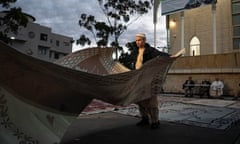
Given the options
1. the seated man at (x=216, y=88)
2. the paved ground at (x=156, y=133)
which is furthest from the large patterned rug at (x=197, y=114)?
the seated man at (x=216, y=88)

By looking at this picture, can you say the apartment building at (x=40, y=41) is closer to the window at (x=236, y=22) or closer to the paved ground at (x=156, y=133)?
the window at (x=236, y=22)

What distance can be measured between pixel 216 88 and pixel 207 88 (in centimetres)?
51

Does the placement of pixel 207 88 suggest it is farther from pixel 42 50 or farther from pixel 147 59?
pixel 42 50

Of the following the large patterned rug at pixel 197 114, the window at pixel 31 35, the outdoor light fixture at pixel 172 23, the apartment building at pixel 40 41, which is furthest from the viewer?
the window at pixel 31 35

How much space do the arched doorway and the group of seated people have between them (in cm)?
462

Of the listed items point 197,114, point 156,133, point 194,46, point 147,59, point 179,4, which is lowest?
point 197,114

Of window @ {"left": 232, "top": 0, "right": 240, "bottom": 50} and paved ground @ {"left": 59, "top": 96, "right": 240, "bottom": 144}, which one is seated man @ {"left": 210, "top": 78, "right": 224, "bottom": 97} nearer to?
window @ {"left": 232, "top": 0, "right": 240, "bottom": 50}

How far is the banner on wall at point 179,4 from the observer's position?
1600cm

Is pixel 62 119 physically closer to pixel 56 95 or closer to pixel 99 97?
pixel 56 95

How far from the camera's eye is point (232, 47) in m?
15.5

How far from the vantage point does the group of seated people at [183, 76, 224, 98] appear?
40.4ft

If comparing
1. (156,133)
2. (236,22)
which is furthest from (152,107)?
(236,22)

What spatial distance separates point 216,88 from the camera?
12344 mm

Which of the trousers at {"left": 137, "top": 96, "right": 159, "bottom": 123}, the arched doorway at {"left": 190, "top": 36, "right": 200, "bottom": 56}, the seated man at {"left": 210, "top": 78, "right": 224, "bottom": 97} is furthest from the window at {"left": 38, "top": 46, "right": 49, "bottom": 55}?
the trousers at {"left": 137, "top": 96, "right": 159, "bottom": 123}
